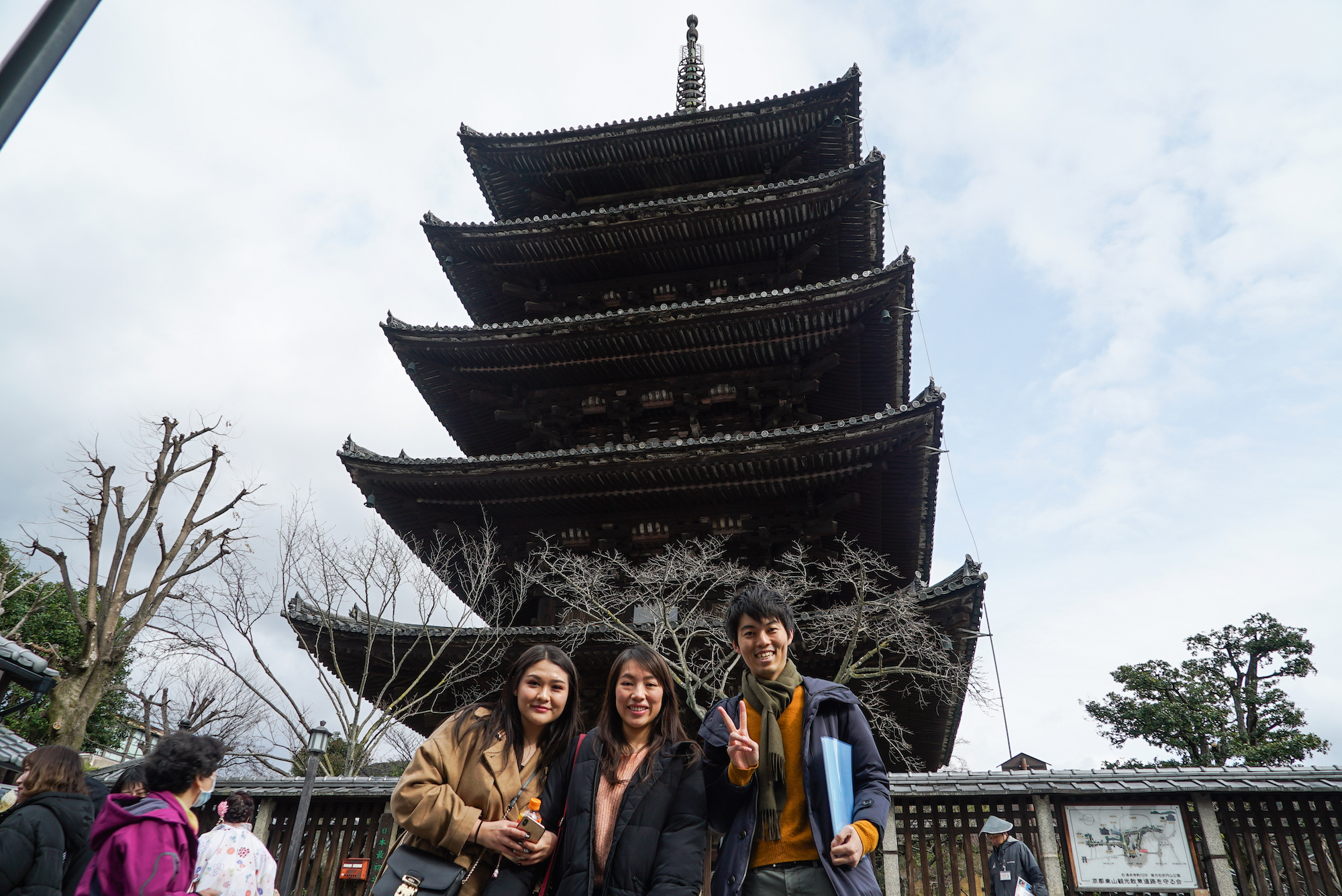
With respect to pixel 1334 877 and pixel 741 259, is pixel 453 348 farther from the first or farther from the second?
pixel 1334 877

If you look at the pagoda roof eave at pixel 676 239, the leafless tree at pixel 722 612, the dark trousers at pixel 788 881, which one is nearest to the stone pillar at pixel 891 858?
the leafless tree at pixel 722 612

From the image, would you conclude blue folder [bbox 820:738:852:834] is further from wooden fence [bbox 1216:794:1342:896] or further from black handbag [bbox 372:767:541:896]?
wooden fence [bbox 1216:794:1342:896]

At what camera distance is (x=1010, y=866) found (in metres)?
6.04

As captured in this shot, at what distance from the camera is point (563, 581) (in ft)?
36.6

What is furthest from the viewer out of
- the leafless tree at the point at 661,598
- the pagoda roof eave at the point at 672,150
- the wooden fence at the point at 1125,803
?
the pagoda roof eave at the point at 672,150

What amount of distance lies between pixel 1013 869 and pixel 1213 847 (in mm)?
2059

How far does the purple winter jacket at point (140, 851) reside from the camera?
9.17 feet

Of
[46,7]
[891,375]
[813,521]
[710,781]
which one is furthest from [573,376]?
[46,7]

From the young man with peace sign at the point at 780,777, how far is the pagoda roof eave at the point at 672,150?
549 inches

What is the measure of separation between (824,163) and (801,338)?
17.8ft

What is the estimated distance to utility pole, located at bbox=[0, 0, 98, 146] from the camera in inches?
38.9

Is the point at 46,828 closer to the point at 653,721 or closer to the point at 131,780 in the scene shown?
the point at 131,780

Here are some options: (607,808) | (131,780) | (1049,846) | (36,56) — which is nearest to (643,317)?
(1049,846)

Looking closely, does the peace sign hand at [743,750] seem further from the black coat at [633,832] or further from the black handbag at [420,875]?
the black handbag at [420,875]
